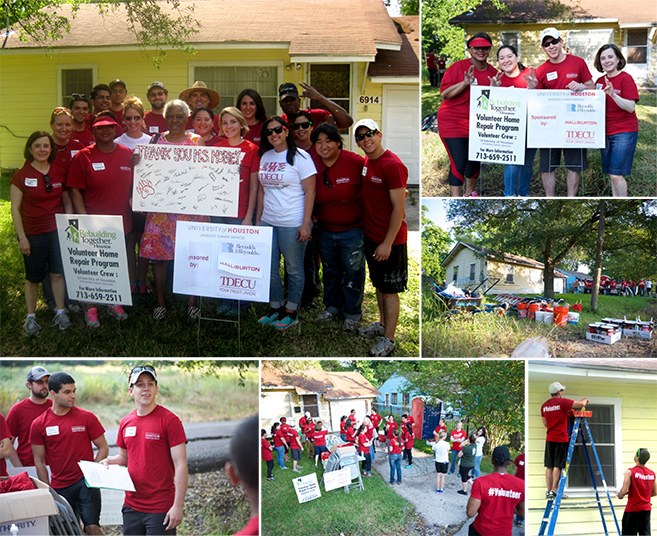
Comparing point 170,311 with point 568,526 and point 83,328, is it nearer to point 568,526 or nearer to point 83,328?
point 83,328

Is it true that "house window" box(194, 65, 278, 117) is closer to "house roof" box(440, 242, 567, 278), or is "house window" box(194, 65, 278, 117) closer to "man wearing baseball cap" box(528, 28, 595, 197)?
"house roof" box(440, 242, 567, 278)

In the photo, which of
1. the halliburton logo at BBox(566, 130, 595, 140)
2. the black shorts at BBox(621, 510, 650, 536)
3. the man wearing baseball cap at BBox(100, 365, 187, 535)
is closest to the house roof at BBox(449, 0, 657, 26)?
the halliburton logo at BBox(566, 130, 595, 140)

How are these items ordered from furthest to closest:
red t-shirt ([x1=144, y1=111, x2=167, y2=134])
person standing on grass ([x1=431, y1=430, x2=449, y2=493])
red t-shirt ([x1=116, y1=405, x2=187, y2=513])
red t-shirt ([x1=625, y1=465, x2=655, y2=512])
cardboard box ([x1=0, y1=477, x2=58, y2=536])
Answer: red t-shirt ([x1=144, y1=111, x2=167, y2=134]), red t-shirt ([x1=625, y1=465, x2=655, y2=512]), person standing on grass ([x1=431, y1=430, x2=449, y2=493]), red t-shirt ([x1=116, y1=405, x2=187, y2=513]), cardboard box ([x1=0, y1=477, x2=58, y2=536])

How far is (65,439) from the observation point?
4.56 meters

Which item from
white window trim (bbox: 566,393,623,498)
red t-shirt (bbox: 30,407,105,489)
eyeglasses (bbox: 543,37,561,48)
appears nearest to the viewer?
red t-shirt (bbox: 30,407,105,489)

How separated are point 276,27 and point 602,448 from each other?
4.75m

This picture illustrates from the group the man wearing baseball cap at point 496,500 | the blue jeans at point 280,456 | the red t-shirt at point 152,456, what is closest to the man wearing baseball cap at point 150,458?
the red t-shirt at point 152,456

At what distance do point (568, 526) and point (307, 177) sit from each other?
11.8ft

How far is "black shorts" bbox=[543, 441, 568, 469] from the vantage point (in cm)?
511

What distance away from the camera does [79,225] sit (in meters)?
5.05

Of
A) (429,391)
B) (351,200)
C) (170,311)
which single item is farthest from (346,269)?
(170,311)

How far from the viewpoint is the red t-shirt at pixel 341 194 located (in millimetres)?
4973

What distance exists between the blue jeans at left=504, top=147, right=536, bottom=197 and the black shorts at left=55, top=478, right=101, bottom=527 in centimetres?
397

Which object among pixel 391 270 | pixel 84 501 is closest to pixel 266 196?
pixel 391 270
